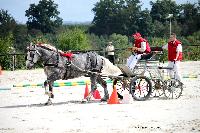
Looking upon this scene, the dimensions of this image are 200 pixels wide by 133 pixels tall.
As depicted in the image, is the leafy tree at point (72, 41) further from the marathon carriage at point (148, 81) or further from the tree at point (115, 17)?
the tree at point (115, 17)

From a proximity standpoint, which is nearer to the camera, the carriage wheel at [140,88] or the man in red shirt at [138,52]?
the carriage wheel at [140,88]

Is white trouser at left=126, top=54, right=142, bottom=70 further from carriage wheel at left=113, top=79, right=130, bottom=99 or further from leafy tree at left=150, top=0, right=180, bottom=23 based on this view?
leafy tree at left=150, top=0, right=180, bottom=23

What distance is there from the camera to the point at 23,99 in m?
16.1

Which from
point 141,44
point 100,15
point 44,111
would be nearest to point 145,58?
point 141,44

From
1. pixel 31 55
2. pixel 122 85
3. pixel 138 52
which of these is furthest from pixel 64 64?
pixel 138 52

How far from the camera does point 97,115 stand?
12000 millimetres

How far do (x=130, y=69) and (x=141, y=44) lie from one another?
2.80 ft

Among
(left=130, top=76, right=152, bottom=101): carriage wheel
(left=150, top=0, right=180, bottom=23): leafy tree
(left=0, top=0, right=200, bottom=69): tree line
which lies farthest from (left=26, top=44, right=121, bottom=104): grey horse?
(left=150, top=0, right=180, bottom=23): leafy tree

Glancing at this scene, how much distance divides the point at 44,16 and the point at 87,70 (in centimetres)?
8741

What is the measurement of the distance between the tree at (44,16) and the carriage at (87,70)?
85.8 m

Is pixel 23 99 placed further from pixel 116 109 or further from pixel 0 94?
pixel 116 109

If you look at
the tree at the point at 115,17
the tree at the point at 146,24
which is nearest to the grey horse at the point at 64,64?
the tree at the point at 146,24

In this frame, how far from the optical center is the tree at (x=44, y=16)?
101 meters

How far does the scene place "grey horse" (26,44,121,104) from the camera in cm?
1432
